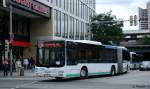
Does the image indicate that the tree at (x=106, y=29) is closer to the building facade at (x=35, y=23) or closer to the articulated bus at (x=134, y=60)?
the building facade at (x=35, y=23)

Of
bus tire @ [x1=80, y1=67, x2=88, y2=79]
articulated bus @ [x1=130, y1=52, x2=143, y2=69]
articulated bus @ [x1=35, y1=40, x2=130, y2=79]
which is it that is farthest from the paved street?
articulated bus @ [x1=130, y1=52, x2=143, y2=69]

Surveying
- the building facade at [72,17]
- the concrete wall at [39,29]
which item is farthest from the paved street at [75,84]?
the concrete wall at [39,29]

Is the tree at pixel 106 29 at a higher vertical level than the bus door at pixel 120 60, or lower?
higher

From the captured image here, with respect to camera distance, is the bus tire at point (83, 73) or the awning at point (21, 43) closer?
the bus tire at point (83, 73)

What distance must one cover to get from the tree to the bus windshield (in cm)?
4521

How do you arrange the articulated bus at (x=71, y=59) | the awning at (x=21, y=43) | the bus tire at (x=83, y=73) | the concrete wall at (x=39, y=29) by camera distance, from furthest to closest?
1. the concrete wall at (x=39, y=29)
2. the awning at (x=21, y=43)
3. the bus tire at (x=83, y=73)
4. the articulated bus at (x=71, y=59)

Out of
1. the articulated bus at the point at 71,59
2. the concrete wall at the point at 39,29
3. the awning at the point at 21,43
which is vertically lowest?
the articulated bus at the point at 71,59

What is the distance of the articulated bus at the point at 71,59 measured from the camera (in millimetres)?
25781

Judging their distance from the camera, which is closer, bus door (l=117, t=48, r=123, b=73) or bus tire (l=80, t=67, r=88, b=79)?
bus tire (l=80, t=67, r=88, b=79)

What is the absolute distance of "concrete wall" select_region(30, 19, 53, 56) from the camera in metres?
53.5

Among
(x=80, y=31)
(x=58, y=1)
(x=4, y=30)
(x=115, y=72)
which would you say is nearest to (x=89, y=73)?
(x=115, y=72)

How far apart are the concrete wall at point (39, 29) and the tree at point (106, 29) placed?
19.1 meters

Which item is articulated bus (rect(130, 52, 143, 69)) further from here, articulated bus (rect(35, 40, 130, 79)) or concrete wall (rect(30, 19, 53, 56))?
articulated bus (rect(35, 40, 130, 79))

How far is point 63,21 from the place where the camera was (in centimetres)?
5931
